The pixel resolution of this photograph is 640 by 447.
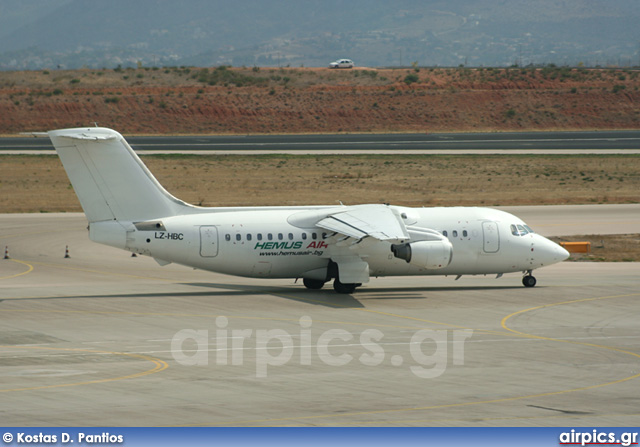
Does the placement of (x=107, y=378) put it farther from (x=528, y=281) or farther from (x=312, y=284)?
(x=528, y=281)

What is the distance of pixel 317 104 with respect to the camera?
469 ft

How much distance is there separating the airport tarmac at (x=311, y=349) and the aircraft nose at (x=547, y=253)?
130 cm

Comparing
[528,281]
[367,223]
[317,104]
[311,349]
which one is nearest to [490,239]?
[528,281]

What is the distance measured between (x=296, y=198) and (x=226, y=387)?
4752 cm

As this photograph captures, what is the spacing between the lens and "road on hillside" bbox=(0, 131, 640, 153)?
10256 centimetres

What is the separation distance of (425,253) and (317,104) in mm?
107099

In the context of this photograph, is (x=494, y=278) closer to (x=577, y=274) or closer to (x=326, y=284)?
(x=577, y=274)

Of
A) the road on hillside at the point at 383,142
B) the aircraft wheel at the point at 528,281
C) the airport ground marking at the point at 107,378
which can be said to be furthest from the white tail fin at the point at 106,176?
the road on hillside at the point at 383,142

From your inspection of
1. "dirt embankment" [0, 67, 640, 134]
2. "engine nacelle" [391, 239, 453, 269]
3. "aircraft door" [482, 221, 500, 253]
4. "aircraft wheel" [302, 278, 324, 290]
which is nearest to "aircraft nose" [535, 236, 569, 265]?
"aircraft door" [482, 221, 500, 253]

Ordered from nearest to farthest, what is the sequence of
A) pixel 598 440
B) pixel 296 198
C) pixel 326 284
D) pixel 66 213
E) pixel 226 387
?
pixel 598 440
pixel 226 387
pixel 326 284
pixel 66 213
pixel 296 198

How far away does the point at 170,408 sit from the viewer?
2109 centimetres

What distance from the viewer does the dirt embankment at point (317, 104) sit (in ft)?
440

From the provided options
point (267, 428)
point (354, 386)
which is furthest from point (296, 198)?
point (267, 428)

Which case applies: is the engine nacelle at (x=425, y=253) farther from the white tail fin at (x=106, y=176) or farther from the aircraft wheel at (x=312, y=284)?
the white tail fin at (x=106, y=176)
